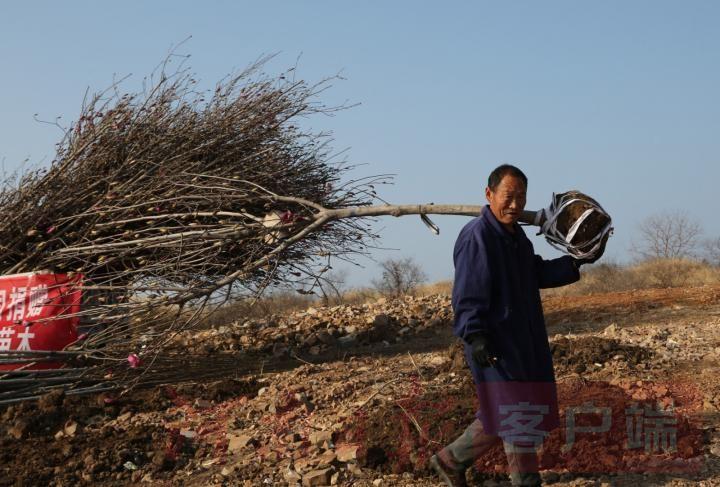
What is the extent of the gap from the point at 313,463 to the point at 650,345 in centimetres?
307

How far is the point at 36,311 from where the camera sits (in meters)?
5.96

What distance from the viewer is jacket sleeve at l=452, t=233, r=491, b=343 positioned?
3.21 m

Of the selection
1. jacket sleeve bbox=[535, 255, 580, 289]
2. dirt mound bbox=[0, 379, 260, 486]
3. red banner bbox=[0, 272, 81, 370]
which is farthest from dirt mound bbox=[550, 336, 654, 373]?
red banner bbox=[0, 272, 81, 370]

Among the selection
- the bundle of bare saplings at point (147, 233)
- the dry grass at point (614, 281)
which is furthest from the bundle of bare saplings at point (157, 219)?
the dry grass at point (614, 281)

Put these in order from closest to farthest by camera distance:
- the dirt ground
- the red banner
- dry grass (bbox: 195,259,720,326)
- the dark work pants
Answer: the dark work pants → the dirt ground → the red banner → dry grass (bbox: 195,259,720,326)

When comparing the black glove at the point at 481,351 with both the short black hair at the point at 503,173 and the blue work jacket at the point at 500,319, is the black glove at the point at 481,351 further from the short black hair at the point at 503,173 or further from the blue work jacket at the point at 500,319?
the short black hair at the point at 503,173

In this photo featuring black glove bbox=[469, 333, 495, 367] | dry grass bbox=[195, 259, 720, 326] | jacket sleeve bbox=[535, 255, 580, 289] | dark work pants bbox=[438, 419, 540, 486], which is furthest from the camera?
dry grass bbox=[195, 259, 720, 326]

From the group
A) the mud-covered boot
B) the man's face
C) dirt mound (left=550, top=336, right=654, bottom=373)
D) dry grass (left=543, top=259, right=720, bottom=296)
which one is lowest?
the mud-covered boot

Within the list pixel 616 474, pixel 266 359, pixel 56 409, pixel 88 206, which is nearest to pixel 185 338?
pixel 266 359

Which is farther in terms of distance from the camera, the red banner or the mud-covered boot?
the red banner

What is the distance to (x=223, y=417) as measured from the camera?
5.29 m

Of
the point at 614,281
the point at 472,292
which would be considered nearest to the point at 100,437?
the point at 472,292

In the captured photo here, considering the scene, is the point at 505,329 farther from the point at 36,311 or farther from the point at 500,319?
the point at 36,311

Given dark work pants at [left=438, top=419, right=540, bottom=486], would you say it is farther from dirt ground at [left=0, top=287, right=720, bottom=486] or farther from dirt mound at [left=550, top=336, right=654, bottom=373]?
dirt mound at [left=550, top=336, right=654, bottom=373]
